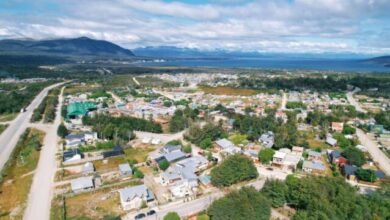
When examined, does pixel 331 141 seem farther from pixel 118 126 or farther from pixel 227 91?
pixel 227 91

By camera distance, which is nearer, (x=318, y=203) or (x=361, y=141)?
(x=318, y=203)

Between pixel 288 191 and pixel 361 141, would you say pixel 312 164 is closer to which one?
pixel 288 191

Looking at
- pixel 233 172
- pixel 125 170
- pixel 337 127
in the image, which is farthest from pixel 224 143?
pixel 337 127

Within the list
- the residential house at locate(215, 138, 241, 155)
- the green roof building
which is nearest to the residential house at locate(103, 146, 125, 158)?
the residential house at locate(215, 138, 241, 155)

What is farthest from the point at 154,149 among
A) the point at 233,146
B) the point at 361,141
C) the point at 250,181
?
the point at 361,141

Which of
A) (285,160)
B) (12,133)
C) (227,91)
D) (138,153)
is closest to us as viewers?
(285,160)
